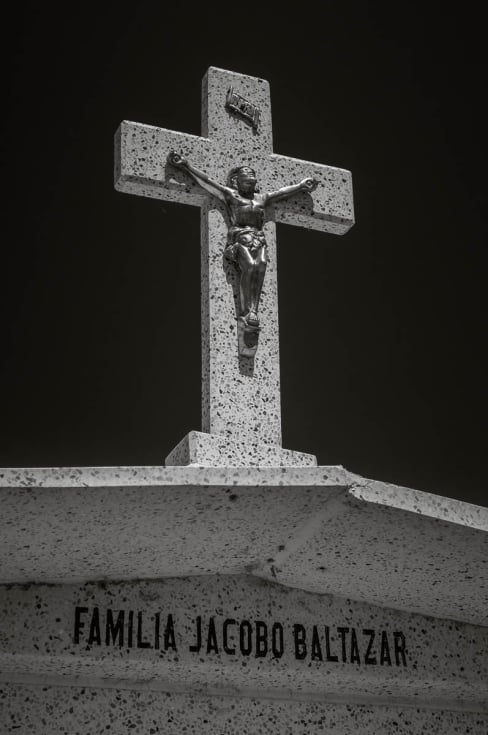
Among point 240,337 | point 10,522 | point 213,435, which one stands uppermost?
point 240,337

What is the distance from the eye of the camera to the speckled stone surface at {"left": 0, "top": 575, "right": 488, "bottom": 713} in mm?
3254

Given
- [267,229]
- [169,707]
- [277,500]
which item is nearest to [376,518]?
[277,500]

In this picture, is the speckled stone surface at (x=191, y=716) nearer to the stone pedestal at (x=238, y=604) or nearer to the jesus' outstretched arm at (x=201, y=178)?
the stone pedestal at (x=238, y=604)

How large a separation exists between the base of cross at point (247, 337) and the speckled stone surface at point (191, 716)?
1294 mm

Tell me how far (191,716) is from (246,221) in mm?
1910

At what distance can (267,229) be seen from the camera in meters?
4.52

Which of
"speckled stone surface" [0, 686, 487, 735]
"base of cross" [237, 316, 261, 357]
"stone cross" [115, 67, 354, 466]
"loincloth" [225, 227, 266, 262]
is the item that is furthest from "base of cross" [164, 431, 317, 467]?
"speckled stone surface" [0, 686, 487, 735]

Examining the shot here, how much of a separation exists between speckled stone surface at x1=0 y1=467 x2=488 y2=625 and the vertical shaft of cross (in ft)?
2.37

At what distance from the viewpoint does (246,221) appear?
174 inches

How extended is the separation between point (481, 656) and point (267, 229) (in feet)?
5.98

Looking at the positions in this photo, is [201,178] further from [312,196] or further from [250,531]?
[250,531]

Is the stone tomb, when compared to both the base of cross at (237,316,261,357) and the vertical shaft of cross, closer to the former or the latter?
the vertical shaft of cross

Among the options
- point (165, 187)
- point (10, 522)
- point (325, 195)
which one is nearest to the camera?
point (10, 522)

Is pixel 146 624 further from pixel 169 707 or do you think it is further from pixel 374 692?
pixel 374 692
